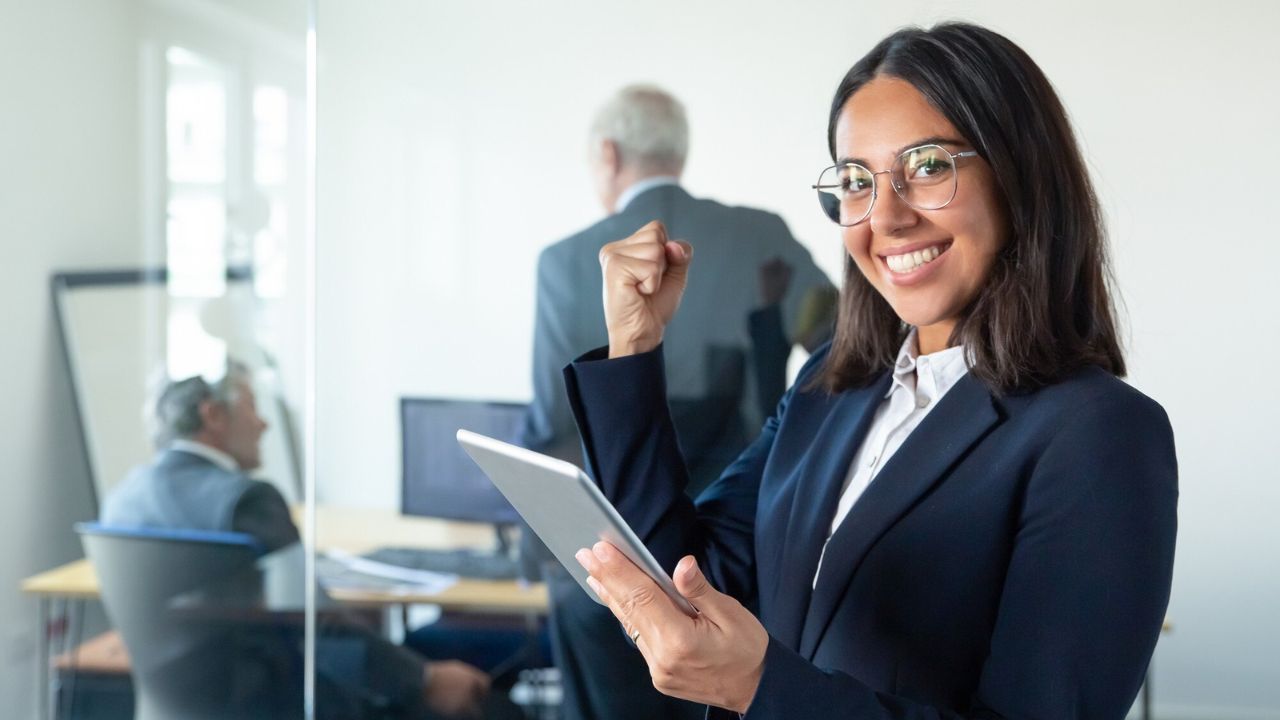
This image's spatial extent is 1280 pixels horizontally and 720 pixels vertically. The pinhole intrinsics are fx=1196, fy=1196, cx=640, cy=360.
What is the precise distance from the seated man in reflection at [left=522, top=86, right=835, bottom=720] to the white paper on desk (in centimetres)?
37

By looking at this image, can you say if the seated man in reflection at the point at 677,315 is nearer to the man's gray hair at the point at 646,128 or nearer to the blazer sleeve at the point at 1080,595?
the man's gray hair at the point at 646,128

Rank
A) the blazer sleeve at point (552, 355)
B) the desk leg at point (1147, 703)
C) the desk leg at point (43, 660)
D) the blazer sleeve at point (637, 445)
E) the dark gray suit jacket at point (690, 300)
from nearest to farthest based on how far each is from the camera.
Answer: the blazer sleeve at point (637, 445)
the desk leg at point (1147, 703)
the dark gray suit jacket at point (690, 300)
the blazer sleeve at point (552, 355)
the desk leg at point (43, 660)

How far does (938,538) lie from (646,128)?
61.0 inches

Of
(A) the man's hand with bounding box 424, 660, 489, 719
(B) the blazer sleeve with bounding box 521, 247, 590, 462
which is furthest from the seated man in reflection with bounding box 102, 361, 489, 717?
(B) the blazer sleeve with bounding box 521, 247, 590, 462

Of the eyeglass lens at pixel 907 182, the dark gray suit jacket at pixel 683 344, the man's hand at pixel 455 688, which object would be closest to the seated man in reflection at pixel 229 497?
the man's hand at pixel 455 688

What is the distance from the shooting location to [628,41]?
252 cm

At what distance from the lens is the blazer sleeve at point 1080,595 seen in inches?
40.2

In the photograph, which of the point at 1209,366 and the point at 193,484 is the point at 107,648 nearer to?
the point at 193,484

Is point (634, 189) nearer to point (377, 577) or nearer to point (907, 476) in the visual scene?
point (377, 577)

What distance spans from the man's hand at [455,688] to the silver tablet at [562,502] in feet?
5.41

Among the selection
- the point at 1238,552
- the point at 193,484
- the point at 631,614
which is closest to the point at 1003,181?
the point at 631,614

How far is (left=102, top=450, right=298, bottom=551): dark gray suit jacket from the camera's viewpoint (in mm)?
Result: 2939

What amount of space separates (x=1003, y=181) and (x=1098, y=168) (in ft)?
3.94

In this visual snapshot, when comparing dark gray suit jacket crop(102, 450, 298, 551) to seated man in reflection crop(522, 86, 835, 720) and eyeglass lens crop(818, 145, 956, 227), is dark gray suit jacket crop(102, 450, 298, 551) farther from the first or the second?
eyeglass lens crop(818, 145, 956, 227)
